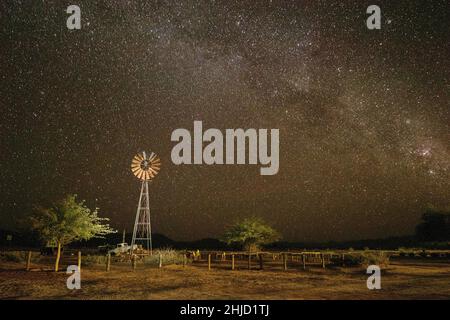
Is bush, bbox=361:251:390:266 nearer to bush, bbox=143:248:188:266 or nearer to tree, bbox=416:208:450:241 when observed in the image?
bush, bbox=143:248:188:266

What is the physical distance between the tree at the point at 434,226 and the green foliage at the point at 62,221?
64.7m

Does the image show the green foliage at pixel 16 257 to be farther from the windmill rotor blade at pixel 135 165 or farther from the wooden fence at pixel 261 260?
the windmill rotor blade at pixel 135 165

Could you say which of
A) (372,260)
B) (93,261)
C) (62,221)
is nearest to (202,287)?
(62,221)

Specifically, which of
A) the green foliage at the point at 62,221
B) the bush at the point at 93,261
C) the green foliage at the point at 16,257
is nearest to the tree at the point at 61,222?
the green foliage at the point at 62,221

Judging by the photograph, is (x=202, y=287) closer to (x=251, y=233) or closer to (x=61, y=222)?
(x=61, y=222)

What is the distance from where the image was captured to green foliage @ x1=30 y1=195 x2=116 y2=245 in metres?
26.4

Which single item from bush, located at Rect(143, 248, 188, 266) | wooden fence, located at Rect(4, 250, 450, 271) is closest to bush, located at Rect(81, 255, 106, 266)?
wooden fence, located at Rect(4, 250, 450, 271)

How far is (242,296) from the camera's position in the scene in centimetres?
1653

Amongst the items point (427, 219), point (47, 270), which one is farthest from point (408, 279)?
point (427, 219)

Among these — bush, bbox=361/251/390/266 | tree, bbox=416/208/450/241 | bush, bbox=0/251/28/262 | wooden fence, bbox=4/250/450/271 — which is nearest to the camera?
wooden fence, bbox=4/250/450/271

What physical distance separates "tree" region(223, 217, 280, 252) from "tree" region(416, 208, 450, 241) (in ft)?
139

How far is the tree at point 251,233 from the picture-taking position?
1678 inches
